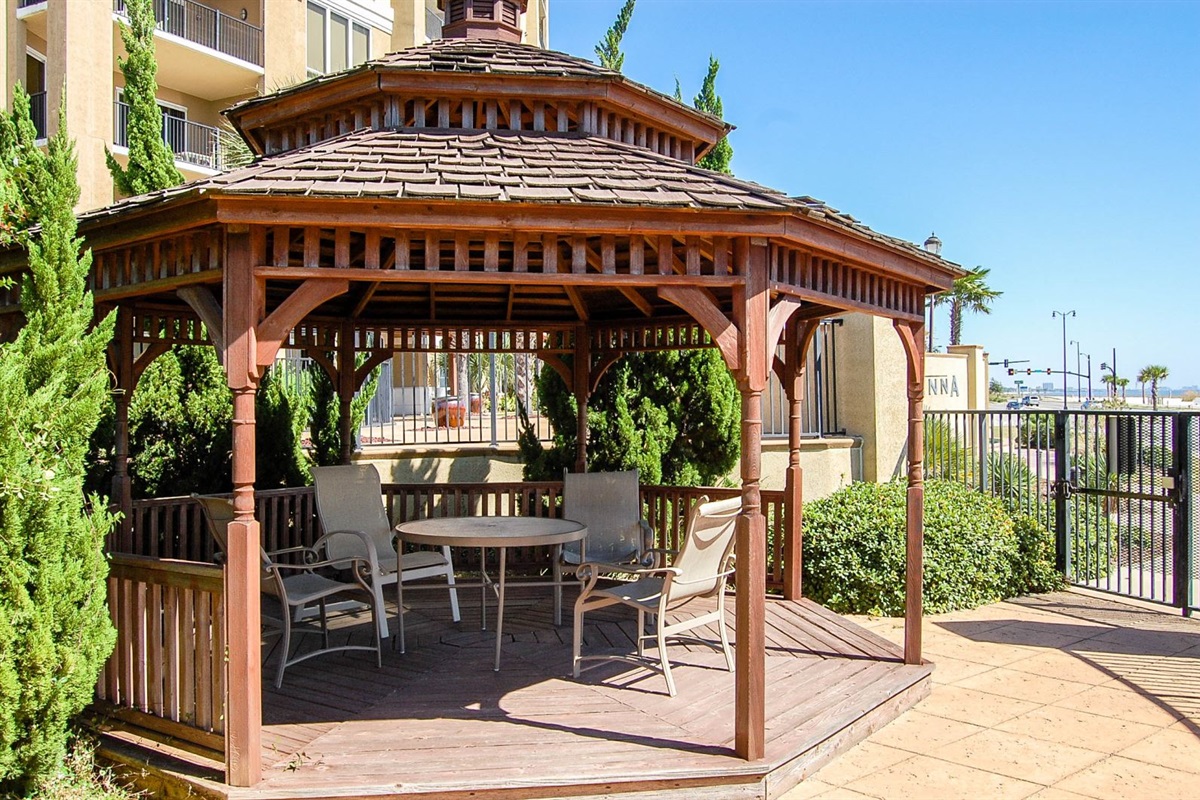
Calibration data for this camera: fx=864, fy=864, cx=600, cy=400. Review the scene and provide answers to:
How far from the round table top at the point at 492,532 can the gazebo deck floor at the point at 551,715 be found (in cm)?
76

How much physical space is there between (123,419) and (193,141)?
1406 centimetres

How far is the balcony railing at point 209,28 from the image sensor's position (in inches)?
669

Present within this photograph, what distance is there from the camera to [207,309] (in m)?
4.02

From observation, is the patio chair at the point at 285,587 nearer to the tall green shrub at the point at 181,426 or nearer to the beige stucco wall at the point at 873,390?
the tall green shrub at the point at 181,426

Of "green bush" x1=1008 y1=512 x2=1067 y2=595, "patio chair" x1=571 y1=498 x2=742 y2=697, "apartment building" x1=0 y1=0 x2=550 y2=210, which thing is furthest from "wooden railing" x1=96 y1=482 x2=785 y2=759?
"apartment building" x1=0 y1=0 x2=550 y2=210

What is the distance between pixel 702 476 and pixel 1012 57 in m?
10.7

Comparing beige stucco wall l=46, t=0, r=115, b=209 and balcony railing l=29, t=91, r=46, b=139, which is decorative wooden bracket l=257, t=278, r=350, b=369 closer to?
beige stucco wall l=46, t=0, r=115, b=209

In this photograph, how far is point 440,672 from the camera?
5.27 m

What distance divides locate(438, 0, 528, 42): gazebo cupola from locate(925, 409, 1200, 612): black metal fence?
6110 millimetres

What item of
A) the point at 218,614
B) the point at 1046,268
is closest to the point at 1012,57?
the point at 218,614

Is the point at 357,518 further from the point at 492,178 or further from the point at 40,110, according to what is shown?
the point at 40,110

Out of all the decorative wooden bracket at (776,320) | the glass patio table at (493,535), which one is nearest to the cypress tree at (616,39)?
the glass patio table at (493,535)

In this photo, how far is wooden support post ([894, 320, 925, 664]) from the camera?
5516 mm

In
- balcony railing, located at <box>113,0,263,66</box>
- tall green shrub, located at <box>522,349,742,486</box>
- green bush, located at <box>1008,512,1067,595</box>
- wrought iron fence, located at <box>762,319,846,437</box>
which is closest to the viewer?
green bush, located at <box>1008,512,1067,595</box>
